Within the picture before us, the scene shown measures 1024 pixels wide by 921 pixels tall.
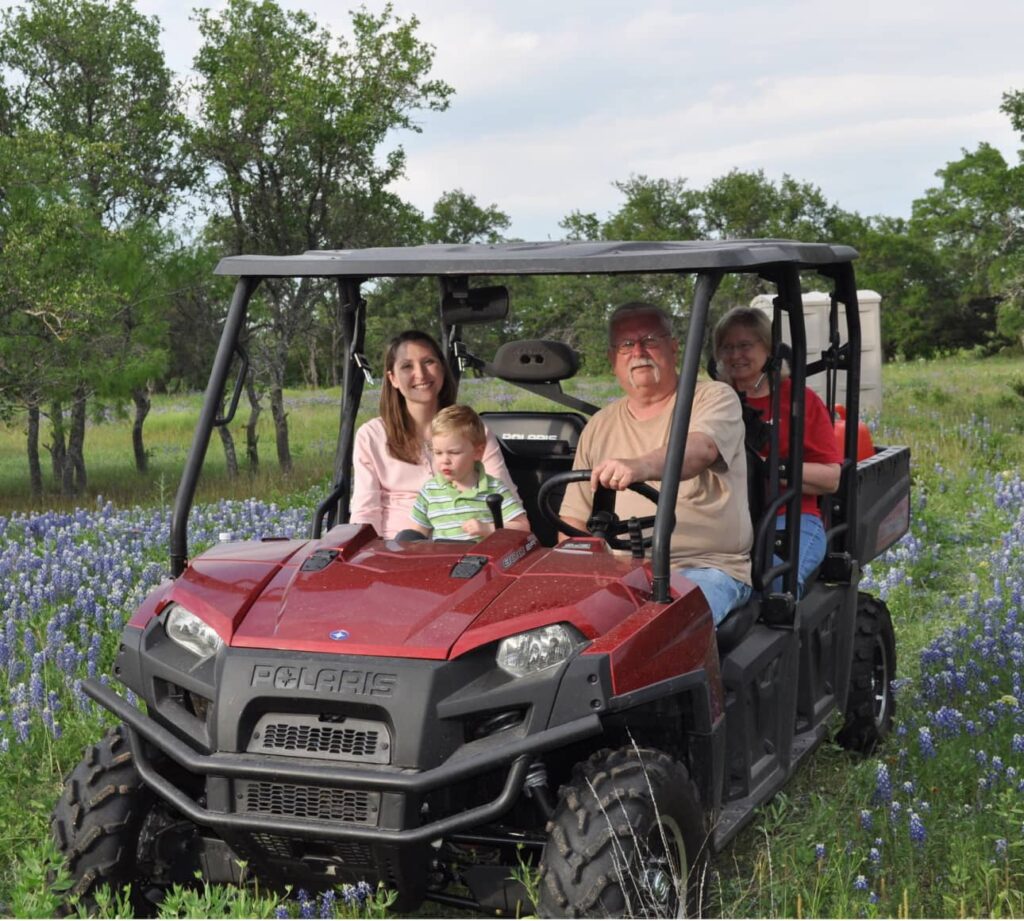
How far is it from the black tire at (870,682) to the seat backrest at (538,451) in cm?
150

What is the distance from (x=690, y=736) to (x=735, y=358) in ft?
6.07

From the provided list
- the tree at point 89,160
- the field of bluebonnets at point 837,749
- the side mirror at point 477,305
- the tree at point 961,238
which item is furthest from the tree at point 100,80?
the tree at point 961,238

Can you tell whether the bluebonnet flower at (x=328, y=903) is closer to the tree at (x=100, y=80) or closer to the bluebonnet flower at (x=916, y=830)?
the bluebonnet flower at (x=916, y=830)

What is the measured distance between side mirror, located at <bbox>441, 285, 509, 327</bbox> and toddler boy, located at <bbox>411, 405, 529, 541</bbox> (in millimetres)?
729

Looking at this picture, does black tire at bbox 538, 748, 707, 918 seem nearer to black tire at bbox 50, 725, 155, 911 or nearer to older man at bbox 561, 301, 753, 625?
older man at bbox 561, 301, 753, 625

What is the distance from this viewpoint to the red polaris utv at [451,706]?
3.61 meters

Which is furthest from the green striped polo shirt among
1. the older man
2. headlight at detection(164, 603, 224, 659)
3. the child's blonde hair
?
headlight at detection(164, 603, 224, 659)

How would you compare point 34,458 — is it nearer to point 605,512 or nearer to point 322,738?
point 605,512

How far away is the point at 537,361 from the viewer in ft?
17.4

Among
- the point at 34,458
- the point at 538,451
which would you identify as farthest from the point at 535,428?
the point at 34,458

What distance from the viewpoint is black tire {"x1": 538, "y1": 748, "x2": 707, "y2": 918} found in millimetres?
3557

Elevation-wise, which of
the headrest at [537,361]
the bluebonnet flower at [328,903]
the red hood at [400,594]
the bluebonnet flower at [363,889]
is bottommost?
the bluebonnet flower at [328,903]

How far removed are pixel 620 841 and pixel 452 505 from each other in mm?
1608

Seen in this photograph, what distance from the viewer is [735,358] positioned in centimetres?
550
